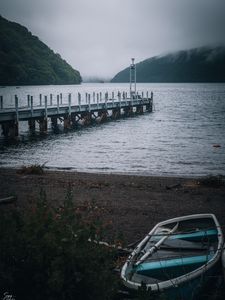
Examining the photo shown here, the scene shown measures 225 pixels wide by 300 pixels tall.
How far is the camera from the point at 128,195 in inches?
484

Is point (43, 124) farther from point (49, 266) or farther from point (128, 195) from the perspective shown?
point (49, 266)

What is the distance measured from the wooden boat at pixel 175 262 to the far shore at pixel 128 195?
4.96 feet

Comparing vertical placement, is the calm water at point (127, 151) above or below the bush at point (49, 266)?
→ below

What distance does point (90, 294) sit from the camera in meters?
3.44

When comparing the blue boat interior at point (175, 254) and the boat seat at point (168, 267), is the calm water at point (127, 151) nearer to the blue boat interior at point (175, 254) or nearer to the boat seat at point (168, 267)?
the blue boat interior at point (175, 254)

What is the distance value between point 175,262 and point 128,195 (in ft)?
22.7

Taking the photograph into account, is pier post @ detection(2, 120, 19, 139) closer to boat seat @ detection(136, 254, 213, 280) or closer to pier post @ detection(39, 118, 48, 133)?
pier post @ detection(39, 118, 48, 133)

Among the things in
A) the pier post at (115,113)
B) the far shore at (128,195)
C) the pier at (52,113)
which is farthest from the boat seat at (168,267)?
the pier post at (115,113)

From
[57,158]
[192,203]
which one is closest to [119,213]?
[192,203]

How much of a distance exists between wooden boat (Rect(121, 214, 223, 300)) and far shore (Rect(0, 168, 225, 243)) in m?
1.51

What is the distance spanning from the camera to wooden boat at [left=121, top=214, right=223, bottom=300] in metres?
4.65

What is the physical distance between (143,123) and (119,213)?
34751 millimetres

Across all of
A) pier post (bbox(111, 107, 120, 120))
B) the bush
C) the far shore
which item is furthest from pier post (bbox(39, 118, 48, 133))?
the bush

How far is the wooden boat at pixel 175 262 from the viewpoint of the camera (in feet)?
15.3
